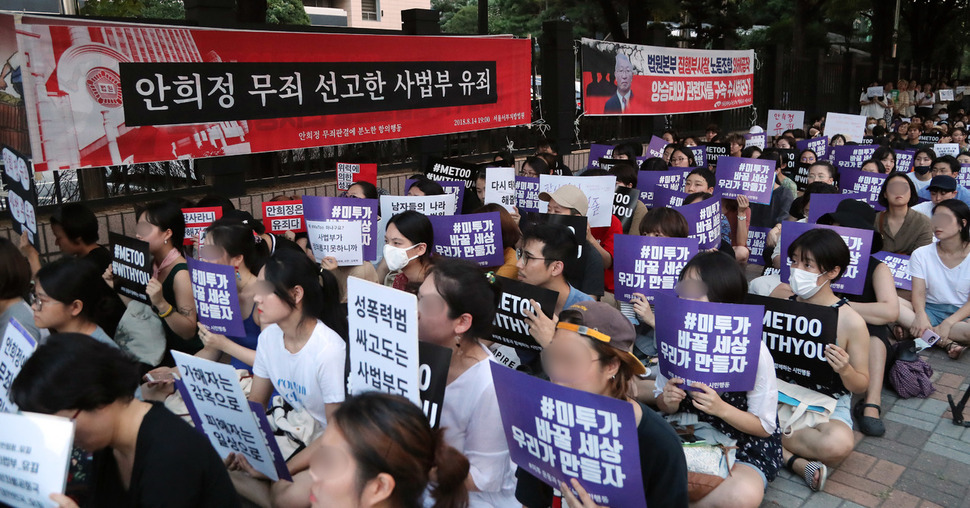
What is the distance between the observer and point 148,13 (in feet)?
106

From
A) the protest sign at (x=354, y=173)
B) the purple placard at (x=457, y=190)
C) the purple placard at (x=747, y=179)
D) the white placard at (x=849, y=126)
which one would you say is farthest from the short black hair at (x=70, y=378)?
the white placard at (x=849, y=126)

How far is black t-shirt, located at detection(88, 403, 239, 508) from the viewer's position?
2510 mm

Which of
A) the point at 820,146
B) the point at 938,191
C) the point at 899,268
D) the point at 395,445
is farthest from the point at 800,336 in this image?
the point at 820,146

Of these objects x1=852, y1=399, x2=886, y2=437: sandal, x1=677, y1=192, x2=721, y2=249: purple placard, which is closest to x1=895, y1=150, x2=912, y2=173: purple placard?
x1=677, y1=192, x2=721, y2=249: purple placard

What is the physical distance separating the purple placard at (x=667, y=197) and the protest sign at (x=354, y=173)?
10.3ft

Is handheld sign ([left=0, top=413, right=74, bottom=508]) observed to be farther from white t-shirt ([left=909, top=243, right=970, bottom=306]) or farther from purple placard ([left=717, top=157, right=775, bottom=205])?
purple placard ([left=717, top=157, right=775, bottom=205])

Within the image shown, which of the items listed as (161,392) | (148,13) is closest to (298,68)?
(161,392)

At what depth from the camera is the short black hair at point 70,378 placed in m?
2.53

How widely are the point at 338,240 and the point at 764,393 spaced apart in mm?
3533

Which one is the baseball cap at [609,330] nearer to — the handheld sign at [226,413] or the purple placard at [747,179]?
the handheld sign at [226,413]

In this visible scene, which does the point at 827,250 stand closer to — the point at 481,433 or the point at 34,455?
the point at 481,433

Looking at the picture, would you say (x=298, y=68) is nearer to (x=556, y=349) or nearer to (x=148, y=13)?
(x=556, y=349)

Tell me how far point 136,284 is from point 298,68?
4.76 m

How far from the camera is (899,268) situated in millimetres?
6578
